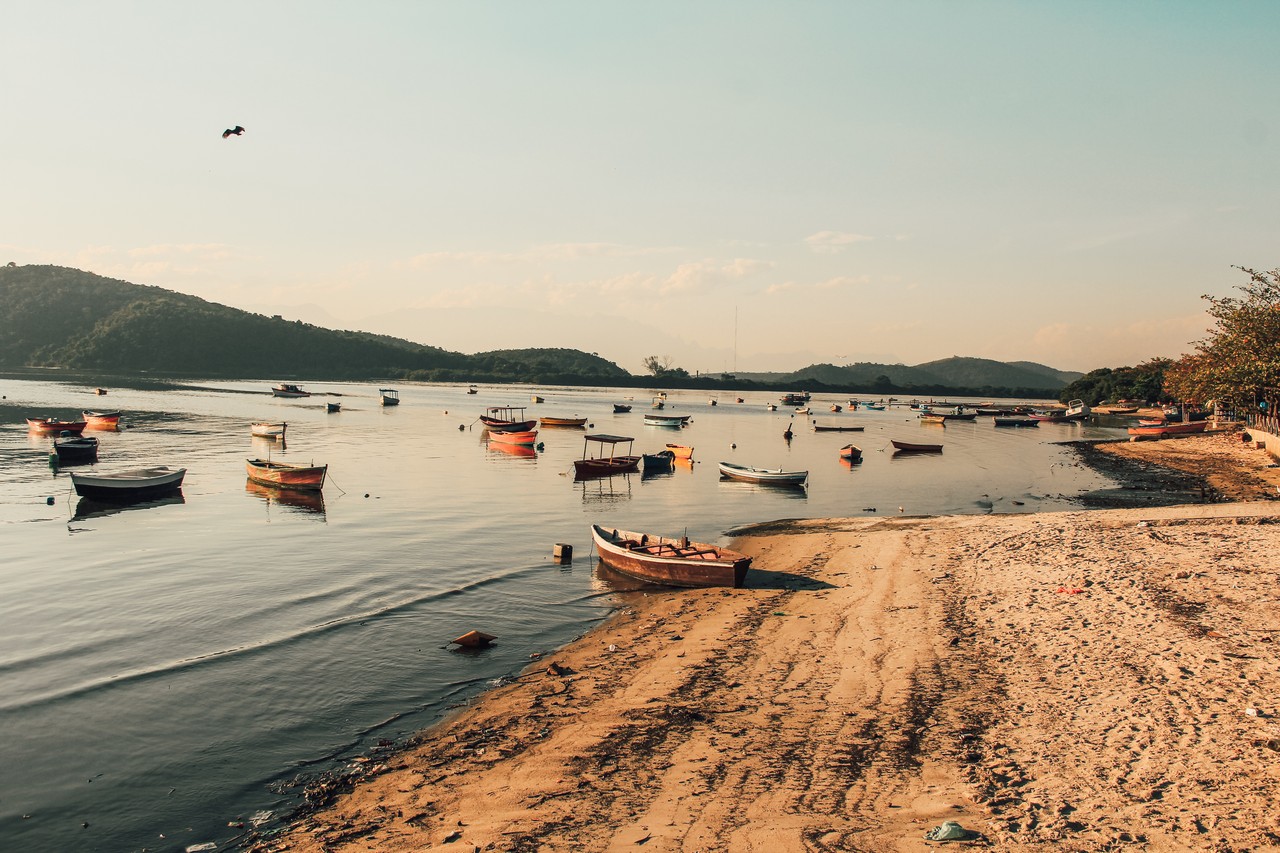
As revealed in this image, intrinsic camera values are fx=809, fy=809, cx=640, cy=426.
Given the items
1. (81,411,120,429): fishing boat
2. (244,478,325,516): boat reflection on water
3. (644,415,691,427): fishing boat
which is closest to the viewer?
(244,478,325,516): boat reflection on water

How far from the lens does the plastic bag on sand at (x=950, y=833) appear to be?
10195 millimetres

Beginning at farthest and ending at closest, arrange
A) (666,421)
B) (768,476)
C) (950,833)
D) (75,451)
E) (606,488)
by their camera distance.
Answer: (666,421) < (75,451) < (768,476) < (606,488) < (950,833)

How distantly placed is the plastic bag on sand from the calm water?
9.96 m

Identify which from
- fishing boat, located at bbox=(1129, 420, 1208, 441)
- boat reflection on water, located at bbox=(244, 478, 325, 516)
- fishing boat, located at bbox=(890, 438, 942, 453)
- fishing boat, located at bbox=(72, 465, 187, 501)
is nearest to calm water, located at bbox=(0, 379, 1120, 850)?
boat reflection on water, located at bbox=(244, 478, 325, 516)

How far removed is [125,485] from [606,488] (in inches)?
1109

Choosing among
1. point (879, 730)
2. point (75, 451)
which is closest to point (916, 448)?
point (75, 451)

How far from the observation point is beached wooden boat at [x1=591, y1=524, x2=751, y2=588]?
2694 cm

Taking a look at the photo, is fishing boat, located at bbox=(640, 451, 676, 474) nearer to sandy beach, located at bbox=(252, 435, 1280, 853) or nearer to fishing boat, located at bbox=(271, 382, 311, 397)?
sandy beach, located at bbox=(252, 435, 1280, 853)

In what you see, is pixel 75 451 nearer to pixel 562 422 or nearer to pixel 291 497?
pixel 291 497

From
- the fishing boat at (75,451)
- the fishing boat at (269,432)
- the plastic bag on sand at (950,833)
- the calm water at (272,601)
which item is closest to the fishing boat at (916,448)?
the calm water at (272,601)

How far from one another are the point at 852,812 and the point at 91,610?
77.1 ft

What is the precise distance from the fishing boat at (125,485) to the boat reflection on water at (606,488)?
24.0 meters

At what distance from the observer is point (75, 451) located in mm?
58125

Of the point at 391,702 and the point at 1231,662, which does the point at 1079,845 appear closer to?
the point at 1231,662
